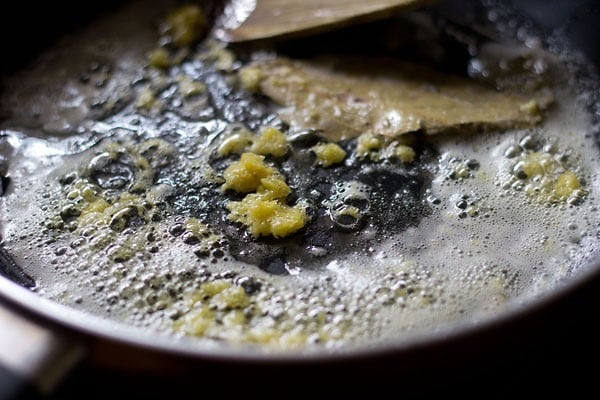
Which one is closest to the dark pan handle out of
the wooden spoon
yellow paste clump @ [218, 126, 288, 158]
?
yellow paste clump @ [218, 126, 288, 158]

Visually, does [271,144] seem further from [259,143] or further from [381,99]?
[381,99]

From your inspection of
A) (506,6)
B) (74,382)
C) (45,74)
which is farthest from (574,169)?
(45,74)

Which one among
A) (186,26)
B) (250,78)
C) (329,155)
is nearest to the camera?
(329,155)

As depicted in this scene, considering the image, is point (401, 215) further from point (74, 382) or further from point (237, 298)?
point (74, 382)

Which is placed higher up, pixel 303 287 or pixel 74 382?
pixel 74 382

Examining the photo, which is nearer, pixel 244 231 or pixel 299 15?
pixel 244 231

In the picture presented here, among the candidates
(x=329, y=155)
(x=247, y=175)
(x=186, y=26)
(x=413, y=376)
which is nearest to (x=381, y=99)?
(x=329, y=155)
